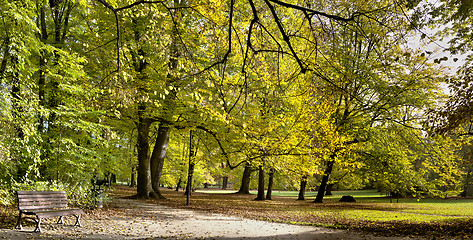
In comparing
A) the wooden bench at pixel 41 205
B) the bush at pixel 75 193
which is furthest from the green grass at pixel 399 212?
the wooden bench at pixel 41 205

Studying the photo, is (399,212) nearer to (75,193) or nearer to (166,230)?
(166,230)

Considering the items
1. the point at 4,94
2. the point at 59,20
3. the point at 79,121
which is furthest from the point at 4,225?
the point at 59,20

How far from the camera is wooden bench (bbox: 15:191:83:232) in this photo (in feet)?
21.2

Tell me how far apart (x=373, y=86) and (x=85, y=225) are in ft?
46.0

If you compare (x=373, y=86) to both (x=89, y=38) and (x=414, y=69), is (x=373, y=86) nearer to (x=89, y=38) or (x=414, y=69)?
(x=414, y=69)

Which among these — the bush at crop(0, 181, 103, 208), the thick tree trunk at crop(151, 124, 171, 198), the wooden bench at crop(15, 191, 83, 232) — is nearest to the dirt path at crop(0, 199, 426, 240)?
the wooden bench at crop(15, 191, 83, 232)

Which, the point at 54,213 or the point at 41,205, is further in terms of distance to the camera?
the point at 41,205

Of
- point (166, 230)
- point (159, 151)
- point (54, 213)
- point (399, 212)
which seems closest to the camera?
point (54, 213)

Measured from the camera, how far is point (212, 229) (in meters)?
8.04

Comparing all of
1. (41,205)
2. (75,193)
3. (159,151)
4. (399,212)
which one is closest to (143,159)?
(159,151)

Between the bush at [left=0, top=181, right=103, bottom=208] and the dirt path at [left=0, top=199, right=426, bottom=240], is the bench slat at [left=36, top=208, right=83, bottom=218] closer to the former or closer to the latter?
the dirt path at [left=0, top=199, right=426, bottom=240]

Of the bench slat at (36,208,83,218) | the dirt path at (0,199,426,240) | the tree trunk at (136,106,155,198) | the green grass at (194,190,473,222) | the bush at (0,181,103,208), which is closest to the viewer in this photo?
the bench slat at (36,208,83,218)

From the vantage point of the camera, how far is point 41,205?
7.05 meters

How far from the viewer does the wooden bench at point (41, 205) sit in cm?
645
